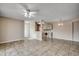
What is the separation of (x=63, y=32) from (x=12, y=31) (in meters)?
2.20

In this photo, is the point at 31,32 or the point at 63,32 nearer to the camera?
the point at 31,32

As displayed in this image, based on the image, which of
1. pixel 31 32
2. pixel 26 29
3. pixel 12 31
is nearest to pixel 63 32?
pixel 31 32

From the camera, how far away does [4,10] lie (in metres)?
2.42

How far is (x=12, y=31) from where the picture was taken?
9.25 feet

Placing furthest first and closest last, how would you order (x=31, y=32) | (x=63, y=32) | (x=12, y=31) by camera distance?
(x=63, y=32) < (x=31, y=32) < (x=12, y=31)

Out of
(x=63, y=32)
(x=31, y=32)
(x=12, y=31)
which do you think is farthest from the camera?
(x=63, y=32)

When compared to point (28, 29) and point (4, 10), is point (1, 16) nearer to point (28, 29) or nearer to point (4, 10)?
point (4, 10)

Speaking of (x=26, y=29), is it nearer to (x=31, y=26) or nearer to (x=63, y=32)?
(x=31, y=26)

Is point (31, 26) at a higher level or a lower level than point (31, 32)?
higher

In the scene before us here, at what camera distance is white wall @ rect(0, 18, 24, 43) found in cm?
268

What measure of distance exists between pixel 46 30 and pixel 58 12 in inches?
31.1

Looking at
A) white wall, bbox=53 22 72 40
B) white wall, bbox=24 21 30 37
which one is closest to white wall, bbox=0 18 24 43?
white wall, bbox=24 21 30 37

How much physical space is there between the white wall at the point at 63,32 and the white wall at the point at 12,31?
1.32 metres

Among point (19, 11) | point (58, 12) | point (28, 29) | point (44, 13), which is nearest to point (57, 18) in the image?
point (58, 12)
